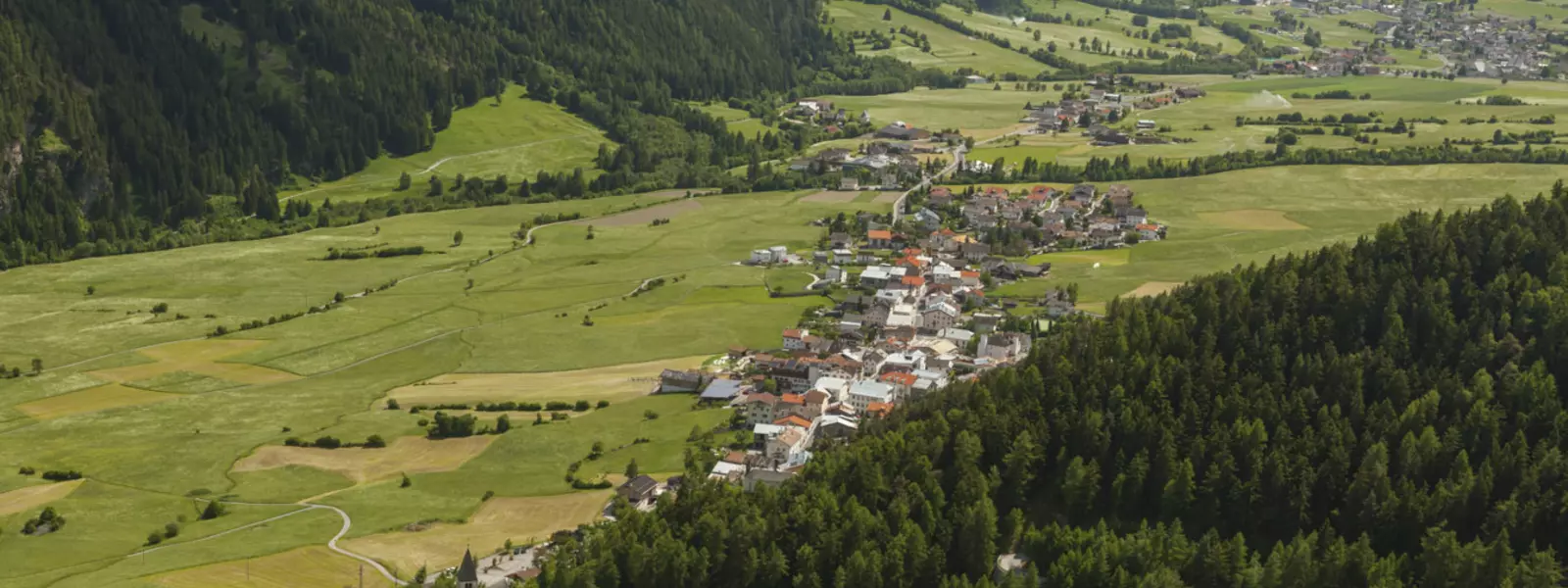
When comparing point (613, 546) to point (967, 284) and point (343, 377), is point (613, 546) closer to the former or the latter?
point (343, 377)

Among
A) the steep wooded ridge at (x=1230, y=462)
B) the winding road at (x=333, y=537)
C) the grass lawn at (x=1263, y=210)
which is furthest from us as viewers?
the grass lawn at (x=1263, y=210)

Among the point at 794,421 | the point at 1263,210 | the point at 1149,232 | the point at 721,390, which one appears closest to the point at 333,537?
the point at 794,421

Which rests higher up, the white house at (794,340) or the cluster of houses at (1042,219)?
the cluster of houses at (1042,219)

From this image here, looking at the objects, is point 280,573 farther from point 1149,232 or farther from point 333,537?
point 1149,232

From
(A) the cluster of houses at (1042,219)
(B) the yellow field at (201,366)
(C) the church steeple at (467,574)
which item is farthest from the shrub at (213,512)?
(A) the cluster of houses at (1042,219)

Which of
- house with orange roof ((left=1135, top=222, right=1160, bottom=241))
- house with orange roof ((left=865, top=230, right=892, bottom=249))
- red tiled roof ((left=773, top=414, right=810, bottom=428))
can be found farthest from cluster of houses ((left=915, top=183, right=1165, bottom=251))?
red tiled roof ((left=773, top=414, right=810, bottom=428))

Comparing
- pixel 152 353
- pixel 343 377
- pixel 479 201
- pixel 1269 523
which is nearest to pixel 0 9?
pixel 479 201

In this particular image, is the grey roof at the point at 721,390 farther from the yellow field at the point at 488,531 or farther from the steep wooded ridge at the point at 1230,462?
the yellow field at the point at 488,531
